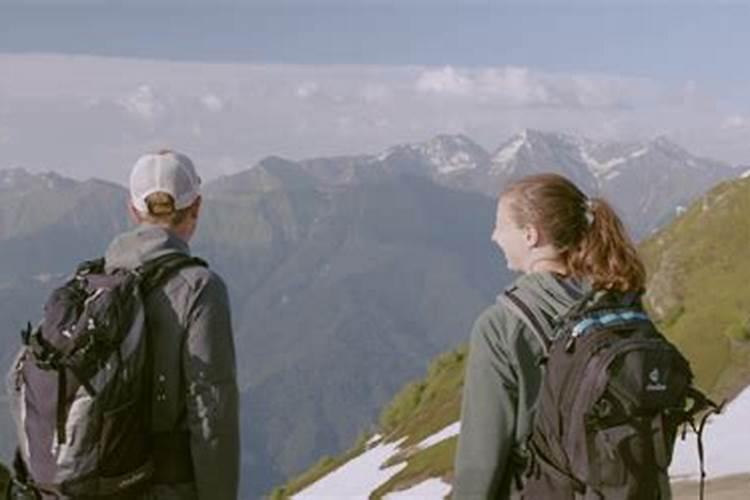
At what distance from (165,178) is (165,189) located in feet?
0.31

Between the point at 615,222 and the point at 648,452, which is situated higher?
the point at 615,222

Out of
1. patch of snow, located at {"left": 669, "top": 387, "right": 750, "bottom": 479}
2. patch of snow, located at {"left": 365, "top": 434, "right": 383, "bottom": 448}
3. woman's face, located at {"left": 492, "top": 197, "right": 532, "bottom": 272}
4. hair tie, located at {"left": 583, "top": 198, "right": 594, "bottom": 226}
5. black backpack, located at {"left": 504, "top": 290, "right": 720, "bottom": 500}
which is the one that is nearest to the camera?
black backpack, located at {"left": 504, "top": 290, "right": 720, "bottom": 500}

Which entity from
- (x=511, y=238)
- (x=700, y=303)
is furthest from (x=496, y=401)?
(x=700, y=303)

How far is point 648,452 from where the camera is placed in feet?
27.8

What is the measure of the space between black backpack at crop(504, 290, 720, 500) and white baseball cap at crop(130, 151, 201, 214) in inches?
127

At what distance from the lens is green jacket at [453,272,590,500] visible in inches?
357

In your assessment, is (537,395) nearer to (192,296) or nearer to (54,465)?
(192,296)

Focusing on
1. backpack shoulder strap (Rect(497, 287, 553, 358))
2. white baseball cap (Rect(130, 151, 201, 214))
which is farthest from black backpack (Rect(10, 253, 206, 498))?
backpack shoulder strap (Rect(497, 287, 553, 358))

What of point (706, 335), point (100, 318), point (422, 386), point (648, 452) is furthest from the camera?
point (422, 386)

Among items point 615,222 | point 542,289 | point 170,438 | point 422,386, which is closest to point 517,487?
point 542,289

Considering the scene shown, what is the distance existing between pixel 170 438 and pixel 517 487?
2693 mm

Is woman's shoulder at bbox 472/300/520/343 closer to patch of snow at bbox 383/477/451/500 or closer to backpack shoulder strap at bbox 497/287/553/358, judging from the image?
backpack shoulder strap at bbox 497/287/553/358

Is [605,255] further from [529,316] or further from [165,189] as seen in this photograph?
[165,189]

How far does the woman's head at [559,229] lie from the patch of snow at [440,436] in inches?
3504
